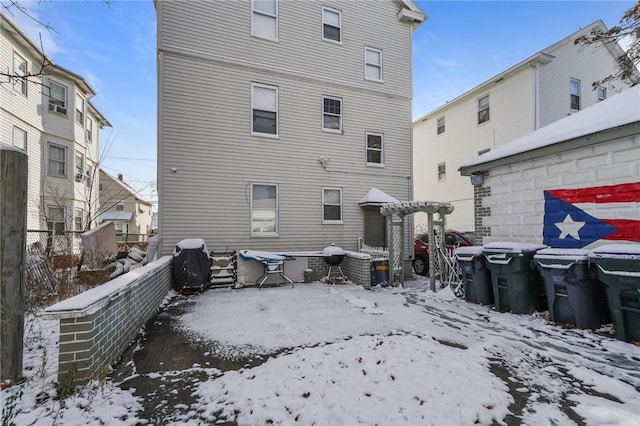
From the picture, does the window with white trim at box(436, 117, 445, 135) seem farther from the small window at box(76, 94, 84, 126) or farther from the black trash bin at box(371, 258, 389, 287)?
the small window at box(76, 94, 84, 126)

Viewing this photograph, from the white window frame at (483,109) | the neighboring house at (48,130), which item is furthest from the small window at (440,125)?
the neighboring house at (48,130)

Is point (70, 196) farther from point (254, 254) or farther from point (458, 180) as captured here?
point (458, 180)

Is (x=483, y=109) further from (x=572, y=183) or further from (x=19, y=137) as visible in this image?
(x=19, y=137)

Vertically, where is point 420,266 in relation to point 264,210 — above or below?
below

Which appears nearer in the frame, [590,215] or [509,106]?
[590,215]

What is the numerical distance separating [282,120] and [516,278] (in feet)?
24.7

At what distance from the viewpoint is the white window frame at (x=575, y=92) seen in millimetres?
14047

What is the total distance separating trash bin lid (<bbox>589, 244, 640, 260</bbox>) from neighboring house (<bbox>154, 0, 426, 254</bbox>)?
626 centimetres

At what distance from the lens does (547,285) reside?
4.89m

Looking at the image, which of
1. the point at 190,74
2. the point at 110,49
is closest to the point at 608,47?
the point at 190,74

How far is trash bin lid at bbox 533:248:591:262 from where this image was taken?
14.6ft

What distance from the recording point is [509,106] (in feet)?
46.2

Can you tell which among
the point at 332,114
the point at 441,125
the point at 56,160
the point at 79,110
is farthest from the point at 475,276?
the point at 79,110

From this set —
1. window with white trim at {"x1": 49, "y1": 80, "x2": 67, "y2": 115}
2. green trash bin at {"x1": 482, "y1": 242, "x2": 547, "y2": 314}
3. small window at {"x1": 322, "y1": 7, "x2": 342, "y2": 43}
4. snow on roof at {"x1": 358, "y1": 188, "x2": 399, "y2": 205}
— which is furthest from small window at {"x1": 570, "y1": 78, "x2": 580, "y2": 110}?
window with white trim at {"x1": 49, "y1": 80, "x2": 67, "y2": 115}
